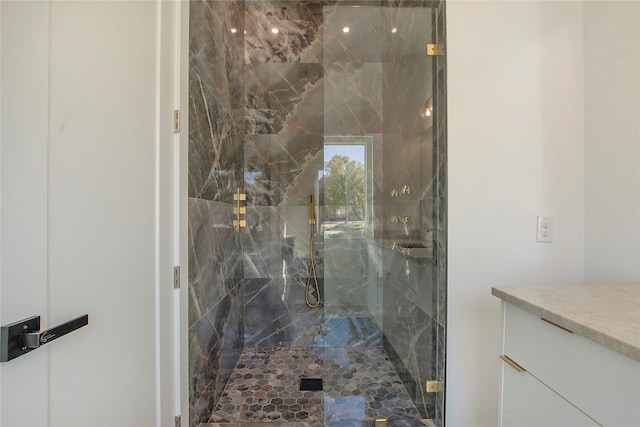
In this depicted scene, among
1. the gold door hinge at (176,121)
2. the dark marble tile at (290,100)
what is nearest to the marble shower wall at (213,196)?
the gold door hinge at (176,121)

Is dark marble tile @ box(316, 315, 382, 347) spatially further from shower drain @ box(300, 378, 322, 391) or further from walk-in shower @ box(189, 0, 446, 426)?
shower drain @ box(300, 378, 322, 391)

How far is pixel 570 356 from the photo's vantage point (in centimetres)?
68

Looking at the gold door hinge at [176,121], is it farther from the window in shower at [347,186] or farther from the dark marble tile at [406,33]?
the window in shower at [347,186]

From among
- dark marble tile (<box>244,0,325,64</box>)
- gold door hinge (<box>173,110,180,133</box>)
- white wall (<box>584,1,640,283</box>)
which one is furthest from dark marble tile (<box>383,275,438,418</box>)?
dark marble tile (<box>244,0,325,64</box>)

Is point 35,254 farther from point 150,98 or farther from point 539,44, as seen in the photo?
point 539,44

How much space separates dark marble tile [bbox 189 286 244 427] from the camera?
4.72 ft

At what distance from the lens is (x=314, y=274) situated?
2.68 metres

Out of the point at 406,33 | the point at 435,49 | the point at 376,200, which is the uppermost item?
the point at 406,33

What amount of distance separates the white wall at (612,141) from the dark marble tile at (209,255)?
2.06 meters

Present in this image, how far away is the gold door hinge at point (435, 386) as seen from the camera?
4.56ft

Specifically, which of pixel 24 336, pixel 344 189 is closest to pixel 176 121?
pixel 24 336

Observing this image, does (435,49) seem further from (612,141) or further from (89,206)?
(89,206)

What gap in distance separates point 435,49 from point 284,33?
1.74m

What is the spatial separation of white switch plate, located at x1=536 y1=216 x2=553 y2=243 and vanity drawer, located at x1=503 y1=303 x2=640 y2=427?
0.72 meters
